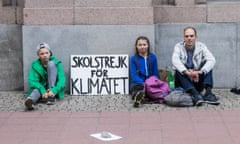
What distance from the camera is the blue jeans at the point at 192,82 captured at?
28.4 ft

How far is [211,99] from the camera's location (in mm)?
8562

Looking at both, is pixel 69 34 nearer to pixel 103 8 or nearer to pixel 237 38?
pixel 103 8

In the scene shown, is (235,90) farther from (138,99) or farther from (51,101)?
(51,101)

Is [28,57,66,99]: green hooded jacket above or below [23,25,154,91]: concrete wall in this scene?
below

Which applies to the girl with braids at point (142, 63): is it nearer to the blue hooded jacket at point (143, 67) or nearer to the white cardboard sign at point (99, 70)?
the blue hooded jacket at point (143, 67)

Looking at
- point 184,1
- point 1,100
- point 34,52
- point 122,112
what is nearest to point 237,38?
point 184,1

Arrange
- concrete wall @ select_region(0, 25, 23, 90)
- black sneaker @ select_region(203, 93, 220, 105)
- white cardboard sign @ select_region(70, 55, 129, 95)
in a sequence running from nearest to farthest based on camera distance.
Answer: black sneaker @ select_region(203, 93, 220, 105)
white cardboard sign @ select_region(70, 55, 129, 95)
concrete wall @ select_region(0, 25, 23, 90)

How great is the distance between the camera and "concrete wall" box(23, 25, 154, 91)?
935 centimetres

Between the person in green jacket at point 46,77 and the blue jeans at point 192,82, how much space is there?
1.74 meters

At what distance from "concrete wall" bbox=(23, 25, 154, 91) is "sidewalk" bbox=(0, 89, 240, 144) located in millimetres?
821

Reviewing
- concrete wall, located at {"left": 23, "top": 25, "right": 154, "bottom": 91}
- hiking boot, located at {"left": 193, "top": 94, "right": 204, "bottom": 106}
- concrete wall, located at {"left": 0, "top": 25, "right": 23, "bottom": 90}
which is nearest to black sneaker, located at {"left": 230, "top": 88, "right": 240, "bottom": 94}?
hiking boot, located at {"left": 193, "top": 94, "right": 204, "bottom": 106}

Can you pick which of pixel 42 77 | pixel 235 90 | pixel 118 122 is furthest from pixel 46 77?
pixel 235 90

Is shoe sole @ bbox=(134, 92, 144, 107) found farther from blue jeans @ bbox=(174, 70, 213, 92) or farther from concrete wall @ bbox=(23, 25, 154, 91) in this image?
concrete wall @ bbox=(23, 25, 154, 91)

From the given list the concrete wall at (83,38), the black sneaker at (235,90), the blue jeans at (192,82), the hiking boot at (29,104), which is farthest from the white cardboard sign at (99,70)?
the black sneaker at (235,90)
